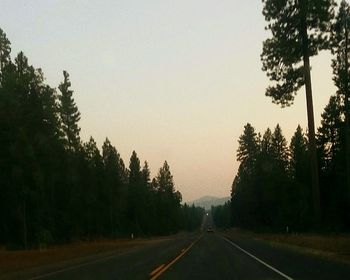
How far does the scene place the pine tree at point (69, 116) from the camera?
84.6 m

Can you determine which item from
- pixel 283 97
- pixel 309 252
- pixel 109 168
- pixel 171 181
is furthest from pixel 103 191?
pixel 171 181

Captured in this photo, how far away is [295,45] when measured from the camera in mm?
37844

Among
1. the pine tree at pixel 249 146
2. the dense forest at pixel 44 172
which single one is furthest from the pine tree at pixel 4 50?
the pine tree at pixel 249 146

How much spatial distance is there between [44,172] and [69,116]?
3234 cm

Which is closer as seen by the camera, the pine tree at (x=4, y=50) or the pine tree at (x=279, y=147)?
the pine tree at (x=4, y=50)

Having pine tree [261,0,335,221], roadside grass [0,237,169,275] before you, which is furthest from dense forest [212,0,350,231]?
roadside grass [0,237,169,275]

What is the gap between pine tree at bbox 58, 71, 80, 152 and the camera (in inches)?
3332

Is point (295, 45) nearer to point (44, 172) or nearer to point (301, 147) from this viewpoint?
point (44, 172)

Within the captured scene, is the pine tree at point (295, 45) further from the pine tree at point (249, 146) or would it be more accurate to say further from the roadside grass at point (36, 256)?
the pine tree at point (249, 146)

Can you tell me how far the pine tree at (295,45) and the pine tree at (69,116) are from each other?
49830 millimetres

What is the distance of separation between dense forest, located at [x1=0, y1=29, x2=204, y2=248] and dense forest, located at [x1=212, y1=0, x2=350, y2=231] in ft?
75.7

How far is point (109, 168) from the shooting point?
4048 inches

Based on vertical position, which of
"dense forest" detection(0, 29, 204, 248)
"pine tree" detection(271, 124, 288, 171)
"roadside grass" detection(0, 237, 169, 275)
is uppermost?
"pine tree" detection(271, 124, 288, 171)

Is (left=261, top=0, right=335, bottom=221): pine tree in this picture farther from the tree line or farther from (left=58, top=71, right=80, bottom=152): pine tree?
(left=58, top=71, right=80, bottom=152): pine tree
